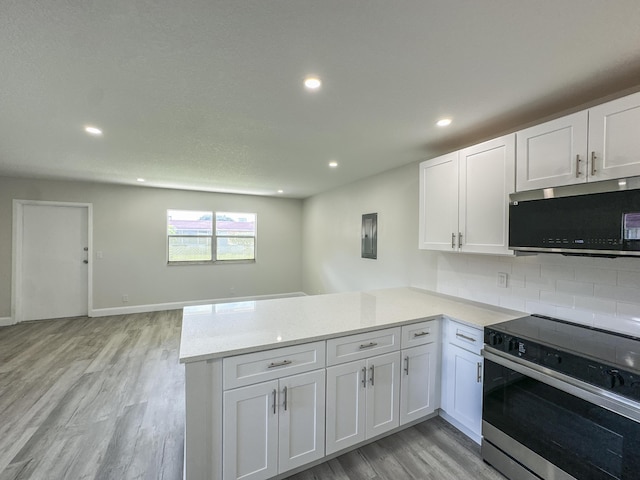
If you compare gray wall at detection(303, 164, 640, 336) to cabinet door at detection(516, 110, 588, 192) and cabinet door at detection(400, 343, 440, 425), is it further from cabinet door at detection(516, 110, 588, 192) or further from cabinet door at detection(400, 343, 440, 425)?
cabinet door at detection(400, 343, 440, 425)

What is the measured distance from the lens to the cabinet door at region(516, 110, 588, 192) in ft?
5.30

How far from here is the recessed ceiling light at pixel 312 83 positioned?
62.5 inches

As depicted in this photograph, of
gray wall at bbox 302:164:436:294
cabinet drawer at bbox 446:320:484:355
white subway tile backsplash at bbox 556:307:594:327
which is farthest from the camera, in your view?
gray wall at bbox 302:164:436:294

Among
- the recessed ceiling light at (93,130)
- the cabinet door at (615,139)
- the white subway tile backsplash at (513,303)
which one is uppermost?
the recessed ceiling light at (93,130)

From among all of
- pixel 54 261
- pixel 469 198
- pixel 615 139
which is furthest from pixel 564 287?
pixel 54 261

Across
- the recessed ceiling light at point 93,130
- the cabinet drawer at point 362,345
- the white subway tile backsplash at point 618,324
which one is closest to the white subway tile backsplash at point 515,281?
the white subway tile backsplash at point 618,324

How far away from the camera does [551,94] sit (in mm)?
1752

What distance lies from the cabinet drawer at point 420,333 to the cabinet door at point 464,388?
148 millimetres

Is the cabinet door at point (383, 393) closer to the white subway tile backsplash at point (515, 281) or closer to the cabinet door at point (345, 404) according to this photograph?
the cabinet door at point (345, 404)

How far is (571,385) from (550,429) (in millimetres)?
317

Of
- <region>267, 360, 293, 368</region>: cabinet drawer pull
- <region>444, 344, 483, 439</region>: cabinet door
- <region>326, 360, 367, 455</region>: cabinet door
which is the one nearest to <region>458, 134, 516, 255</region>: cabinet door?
<region>444, 344, 483, 439</region>: cabinet door

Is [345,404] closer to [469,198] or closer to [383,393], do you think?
[383,393]

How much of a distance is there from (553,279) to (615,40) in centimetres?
147

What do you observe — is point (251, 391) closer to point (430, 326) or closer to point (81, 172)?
point (430, 326)
